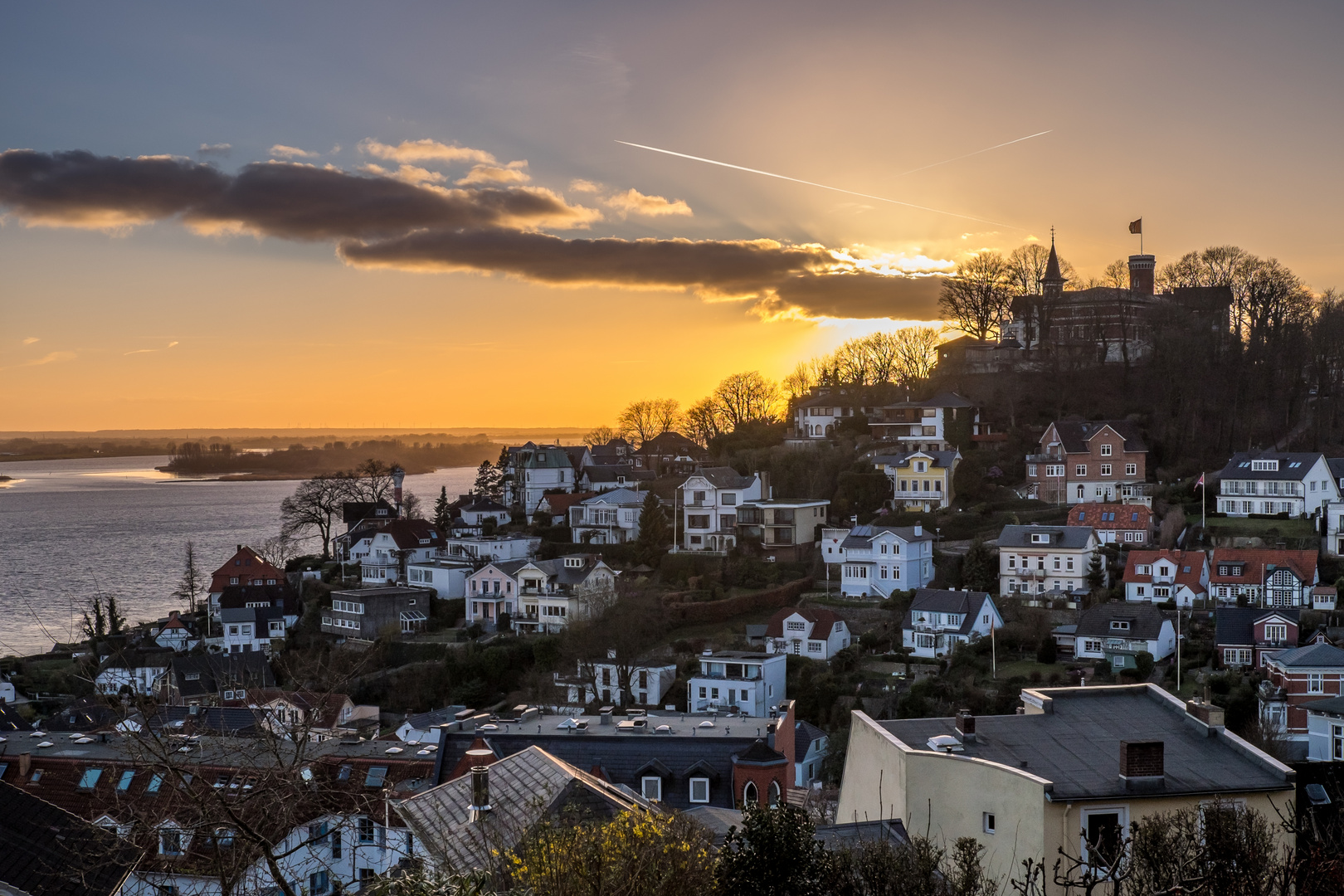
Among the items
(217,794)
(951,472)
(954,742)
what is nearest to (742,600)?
(951,472)

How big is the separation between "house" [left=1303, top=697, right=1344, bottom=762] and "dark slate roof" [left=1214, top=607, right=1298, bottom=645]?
13.9 ft

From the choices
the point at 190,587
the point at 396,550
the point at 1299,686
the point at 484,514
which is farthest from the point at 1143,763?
the point at 190,587

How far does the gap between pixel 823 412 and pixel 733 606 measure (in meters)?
18.7

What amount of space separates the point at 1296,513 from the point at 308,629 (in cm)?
4170

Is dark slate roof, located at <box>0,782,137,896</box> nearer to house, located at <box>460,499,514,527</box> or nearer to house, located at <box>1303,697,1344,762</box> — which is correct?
house, located at <box>1303,697,1344,762</box>

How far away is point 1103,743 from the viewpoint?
12.7 m

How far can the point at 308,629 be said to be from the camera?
5169 cm

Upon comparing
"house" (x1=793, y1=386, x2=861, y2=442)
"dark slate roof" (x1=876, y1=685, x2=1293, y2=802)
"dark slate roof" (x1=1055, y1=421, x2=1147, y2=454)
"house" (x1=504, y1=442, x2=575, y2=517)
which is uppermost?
"house" (x1=793, y1=386, x2=861, y2=442)

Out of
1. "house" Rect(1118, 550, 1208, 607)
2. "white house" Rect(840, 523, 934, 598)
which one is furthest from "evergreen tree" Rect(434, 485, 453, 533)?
"house" Rect(1118, 550, 1208, 607)

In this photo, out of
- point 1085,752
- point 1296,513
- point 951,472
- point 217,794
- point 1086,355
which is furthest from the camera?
point 1086,355

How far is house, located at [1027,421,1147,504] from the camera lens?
160 feet

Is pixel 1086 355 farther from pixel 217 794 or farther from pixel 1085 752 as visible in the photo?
pixel 217 794

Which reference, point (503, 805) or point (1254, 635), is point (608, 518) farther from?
point (503, 805)

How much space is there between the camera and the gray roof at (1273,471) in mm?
44406
